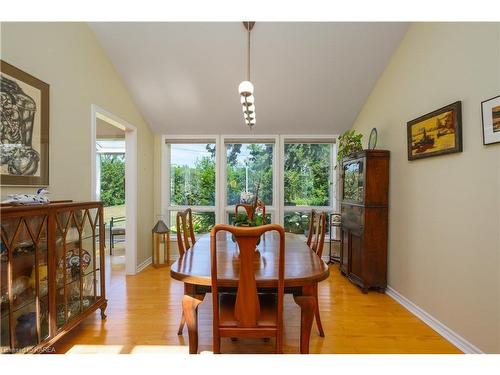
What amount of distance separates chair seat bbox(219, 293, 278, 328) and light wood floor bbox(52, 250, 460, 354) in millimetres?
479

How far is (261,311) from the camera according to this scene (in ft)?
5.29

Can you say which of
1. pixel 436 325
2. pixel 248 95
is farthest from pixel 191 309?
pixel 436 325

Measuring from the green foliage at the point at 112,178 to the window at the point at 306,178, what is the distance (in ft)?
12.4

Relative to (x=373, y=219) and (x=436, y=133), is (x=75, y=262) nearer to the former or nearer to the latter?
(x=373, y=219)

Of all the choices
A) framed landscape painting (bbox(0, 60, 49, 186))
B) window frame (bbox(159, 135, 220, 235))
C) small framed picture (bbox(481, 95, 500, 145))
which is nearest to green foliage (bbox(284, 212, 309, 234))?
window frame (bbox(159, 135, 220, 235))

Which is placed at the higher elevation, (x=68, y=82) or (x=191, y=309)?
(x=68, y=82)

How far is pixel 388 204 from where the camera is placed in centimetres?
311

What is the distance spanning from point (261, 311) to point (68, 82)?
8.54 feet

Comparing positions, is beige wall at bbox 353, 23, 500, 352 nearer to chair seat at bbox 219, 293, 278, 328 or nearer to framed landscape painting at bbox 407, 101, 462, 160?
framed landscape painting at bbox 407, 101, 462, 160

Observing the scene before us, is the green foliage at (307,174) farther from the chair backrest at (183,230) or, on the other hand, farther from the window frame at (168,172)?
the chair backrest at (183,230)

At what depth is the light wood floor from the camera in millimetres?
1998

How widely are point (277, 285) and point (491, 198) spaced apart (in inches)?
62.9

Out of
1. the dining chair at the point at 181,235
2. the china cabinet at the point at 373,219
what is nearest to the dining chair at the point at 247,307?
the dining chair at the point at 181,235

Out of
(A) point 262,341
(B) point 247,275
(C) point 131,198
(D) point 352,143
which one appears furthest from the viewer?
(C) point 131,198
